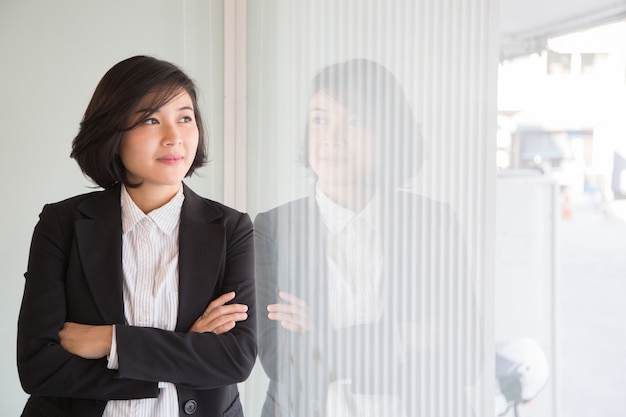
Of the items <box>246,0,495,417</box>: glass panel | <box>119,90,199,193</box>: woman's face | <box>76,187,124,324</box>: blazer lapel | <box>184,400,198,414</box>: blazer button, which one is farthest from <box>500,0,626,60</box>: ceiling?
<box>184,400,198,414</box>: blazer button

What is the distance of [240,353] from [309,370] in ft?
2.76

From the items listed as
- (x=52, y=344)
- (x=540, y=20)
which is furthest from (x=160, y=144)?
(x=540, y=20)

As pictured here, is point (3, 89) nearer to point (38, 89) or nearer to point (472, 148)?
point (38, 89)

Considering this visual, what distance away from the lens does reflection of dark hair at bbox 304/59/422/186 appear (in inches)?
79.1

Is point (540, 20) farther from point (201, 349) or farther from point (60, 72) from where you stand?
point (201, 349)

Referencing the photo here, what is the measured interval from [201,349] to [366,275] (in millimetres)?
749

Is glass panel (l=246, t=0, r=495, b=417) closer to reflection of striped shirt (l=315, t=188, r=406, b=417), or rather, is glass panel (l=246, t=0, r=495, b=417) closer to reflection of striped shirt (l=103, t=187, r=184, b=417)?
reflection of striped shirt (l=315, t=188, r=406, b=417)

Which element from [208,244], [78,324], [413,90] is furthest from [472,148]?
[78,324]

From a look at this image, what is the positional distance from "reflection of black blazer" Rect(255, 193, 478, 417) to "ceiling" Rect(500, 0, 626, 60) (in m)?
1.10

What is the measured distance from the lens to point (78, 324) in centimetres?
150

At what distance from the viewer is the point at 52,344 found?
148 cm

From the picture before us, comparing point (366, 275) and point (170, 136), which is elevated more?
point (170, 136)

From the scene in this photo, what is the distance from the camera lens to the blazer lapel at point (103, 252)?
1478 mm

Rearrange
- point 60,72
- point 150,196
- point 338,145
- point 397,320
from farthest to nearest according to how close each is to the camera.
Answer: point 60,72, point 338,145, point 397,320, point 150,196
